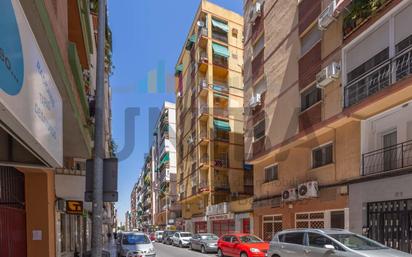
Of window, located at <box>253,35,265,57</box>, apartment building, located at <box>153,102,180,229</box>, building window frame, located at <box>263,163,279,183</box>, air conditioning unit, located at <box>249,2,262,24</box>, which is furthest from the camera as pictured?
apartment building, located at <box>153,102,180,229</box>

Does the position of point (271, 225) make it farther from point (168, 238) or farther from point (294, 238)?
point (168, 238)

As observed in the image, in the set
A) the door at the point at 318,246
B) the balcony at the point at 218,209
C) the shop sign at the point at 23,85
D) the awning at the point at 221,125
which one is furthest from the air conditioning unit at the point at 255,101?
the shop sign at the point at 23,85

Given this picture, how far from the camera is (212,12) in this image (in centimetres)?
4303

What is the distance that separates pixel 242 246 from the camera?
18219 millimetres

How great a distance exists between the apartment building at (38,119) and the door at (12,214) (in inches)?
0.8

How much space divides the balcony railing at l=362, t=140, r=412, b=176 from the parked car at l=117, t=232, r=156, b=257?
980cm

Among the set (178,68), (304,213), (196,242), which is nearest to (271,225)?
(304,213)

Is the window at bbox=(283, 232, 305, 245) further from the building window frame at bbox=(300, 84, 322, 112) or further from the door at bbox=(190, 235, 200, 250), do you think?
the door at bbox=(190, 235, 200, 250)

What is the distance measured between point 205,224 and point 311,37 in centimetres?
2704

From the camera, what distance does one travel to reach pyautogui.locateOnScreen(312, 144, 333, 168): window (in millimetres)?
18312

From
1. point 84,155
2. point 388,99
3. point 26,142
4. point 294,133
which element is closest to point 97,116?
point 26,142

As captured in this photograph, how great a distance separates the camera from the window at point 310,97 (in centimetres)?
1903

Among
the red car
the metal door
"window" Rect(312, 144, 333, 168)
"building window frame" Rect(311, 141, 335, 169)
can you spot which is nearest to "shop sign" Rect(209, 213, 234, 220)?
the red car

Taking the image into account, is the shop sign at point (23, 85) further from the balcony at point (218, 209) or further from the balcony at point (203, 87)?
the balcony at point (203, 87)
